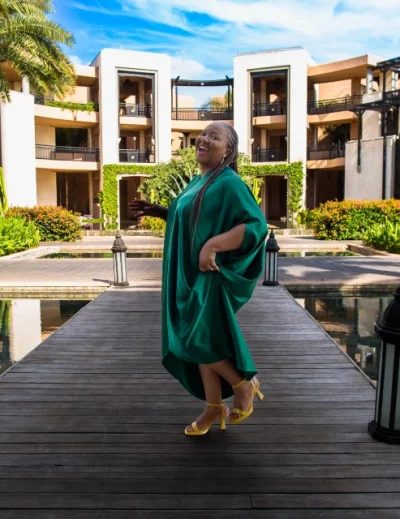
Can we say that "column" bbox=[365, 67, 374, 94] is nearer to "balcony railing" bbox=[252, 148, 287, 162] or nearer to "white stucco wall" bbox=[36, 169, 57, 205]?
"balcony railing" bbox=[252, 148, 287, 162]

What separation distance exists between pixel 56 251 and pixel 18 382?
574 inches

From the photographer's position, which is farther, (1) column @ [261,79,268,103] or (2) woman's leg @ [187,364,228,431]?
(1) column @ [261,79,268,103]

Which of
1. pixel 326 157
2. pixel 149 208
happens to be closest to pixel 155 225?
pixel 326 157

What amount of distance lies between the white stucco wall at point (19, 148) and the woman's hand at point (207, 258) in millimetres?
26206

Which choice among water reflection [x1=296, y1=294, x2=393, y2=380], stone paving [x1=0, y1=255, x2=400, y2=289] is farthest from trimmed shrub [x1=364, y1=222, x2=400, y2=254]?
water reflection [x1=296, y1=294, x2=393, y2=380]

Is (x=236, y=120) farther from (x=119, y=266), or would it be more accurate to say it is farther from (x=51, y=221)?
(x=119, y=266)

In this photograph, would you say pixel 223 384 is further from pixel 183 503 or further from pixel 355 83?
pixel 355 83

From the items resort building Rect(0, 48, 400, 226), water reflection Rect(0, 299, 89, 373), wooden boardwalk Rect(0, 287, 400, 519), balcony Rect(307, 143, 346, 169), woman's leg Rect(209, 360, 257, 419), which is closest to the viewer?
wooden boardwalk Rect(0, 287, 400, 519)

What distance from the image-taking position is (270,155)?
113ft

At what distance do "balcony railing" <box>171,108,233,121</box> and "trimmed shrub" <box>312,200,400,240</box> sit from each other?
15610 millimetres

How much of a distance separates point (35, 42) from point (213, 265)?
666 inches

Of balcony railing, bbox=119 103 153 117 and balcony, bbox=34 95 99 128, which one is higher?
balcony railing, bbox=119 103 153 117

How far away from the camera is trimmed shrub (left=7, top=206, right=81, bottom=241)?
21672 millimetres

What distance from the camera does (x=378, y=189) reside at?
1102 inches
